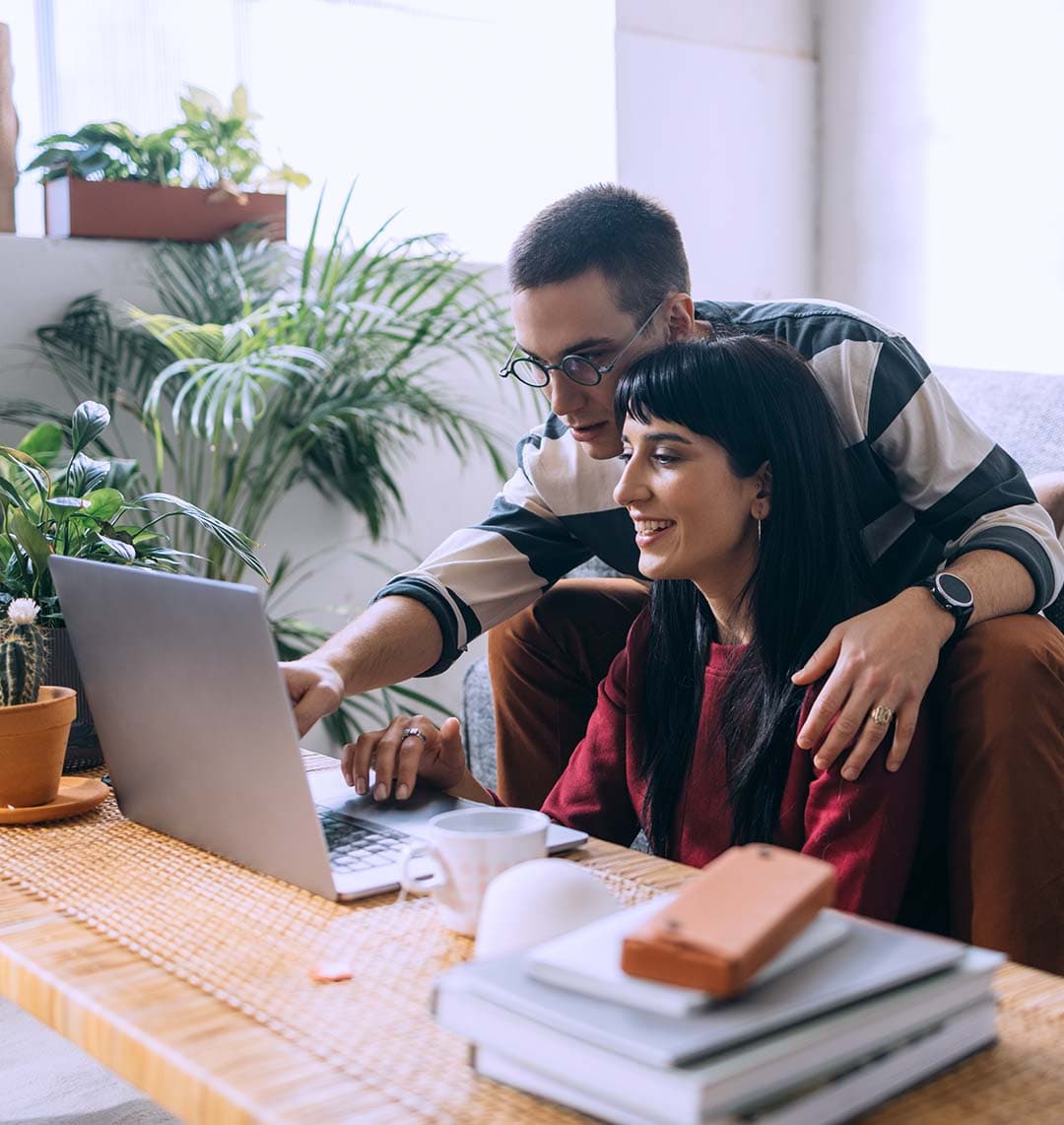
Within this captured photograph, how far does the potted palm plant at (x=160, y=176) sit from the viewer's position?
8.99 feet

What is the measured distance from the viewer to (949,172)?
361cm

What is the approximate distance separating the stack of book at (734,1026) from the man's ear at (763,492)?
694 mm

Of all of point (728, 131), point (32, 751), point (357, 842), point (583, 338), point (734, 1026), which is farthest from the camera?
point (728, 131)

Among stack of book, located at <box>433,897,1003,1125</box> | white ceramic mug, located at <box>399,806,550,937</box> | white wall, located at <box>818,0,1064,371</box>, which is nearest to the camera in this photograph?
stack of book, located at <box>433,897,1003,1125</box>

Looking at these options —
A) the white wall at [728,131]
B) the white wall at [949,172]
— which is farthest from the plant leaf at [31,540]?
the white wall at [949,172]

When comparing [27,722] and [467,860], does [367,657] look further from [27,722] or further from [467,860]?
[467,860]

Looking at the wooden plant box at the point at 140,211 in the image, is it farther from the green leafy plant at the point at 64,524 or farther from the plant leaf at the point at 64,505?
the plant leaf at the point at 64,505

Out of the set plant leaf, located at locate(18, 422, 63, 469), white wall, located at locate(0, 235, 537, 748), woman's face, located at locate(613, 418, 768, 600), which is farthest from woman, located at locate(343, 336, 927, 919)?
white wall, located at locate(0, 235, 537, 748)

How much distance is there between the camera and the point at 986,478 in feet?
5.35

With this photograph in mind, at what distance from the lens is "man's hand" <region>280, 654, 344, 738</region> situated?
4.39ft

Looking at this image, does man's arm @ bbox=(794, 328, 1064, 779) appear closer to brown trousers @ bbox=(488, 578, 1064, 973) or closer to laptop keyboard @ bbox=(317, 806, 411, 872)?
brown trousers @ bbox=(488, 578, 1064, 973)

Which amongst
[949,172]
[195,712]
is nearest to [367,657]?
[195,712]

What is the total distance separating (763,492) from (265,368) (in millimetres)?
1294

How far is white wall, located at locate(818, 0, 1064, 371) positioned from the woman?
2247 mm
